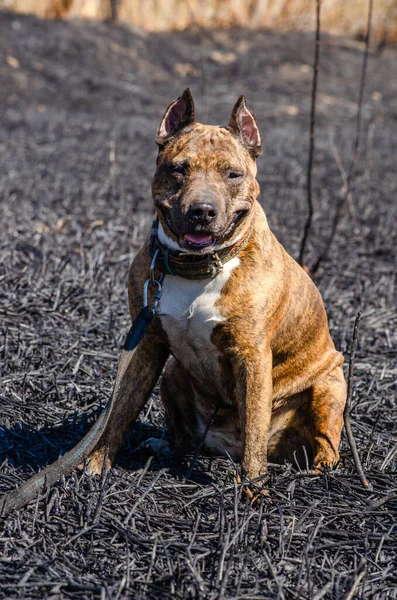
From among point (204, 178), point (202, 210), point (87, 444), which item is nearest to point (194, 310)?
point (202, 210)

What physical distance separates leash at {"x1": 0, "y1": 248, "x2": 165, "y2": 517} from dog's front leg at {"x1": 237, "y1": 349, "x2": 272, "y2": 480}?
46 cm

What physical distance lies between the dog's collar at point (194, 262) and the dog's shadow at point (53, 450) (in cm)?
89

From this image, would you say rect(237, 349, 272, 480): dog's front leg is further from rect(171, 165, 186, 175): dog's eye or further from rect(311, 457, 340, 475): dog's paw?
rect(171, 165, 186, 175): dog's eye

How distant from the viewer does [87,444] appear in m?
3.19

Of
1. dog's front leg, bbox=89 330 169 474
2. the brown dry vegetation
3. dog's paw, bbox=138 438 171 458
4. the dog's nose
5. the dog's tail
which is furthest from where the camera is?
the brown dry vegetation

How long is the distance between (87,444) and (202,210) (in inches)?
40.5

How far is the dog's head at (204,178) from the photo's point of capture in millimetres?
3230

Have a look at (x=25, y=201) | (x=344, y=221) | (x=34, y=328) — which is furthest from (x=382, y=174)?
(x=34, y=328)

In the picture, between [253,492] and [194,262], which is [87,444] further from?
[194,262]

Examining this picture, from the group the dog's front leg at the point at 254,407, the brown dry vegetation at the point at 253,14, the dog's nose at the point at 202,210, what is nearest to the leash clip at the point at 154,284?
the dog's nose at the point at 202,210

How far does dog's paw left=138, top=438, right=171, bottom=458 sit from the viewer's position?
12.5ft

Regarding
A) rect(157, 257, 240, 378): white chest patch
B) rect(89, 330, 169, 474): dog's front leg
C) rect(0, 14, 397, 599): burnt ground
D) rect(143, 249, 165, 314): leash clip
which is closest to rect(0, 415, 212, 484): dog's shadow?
rect(0, 14, 397, 599): burnt ground

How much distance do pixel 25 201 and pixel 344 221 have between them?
129 inches

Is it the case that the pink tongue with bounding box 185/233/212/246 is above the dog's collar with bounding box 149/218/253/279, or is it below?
above
